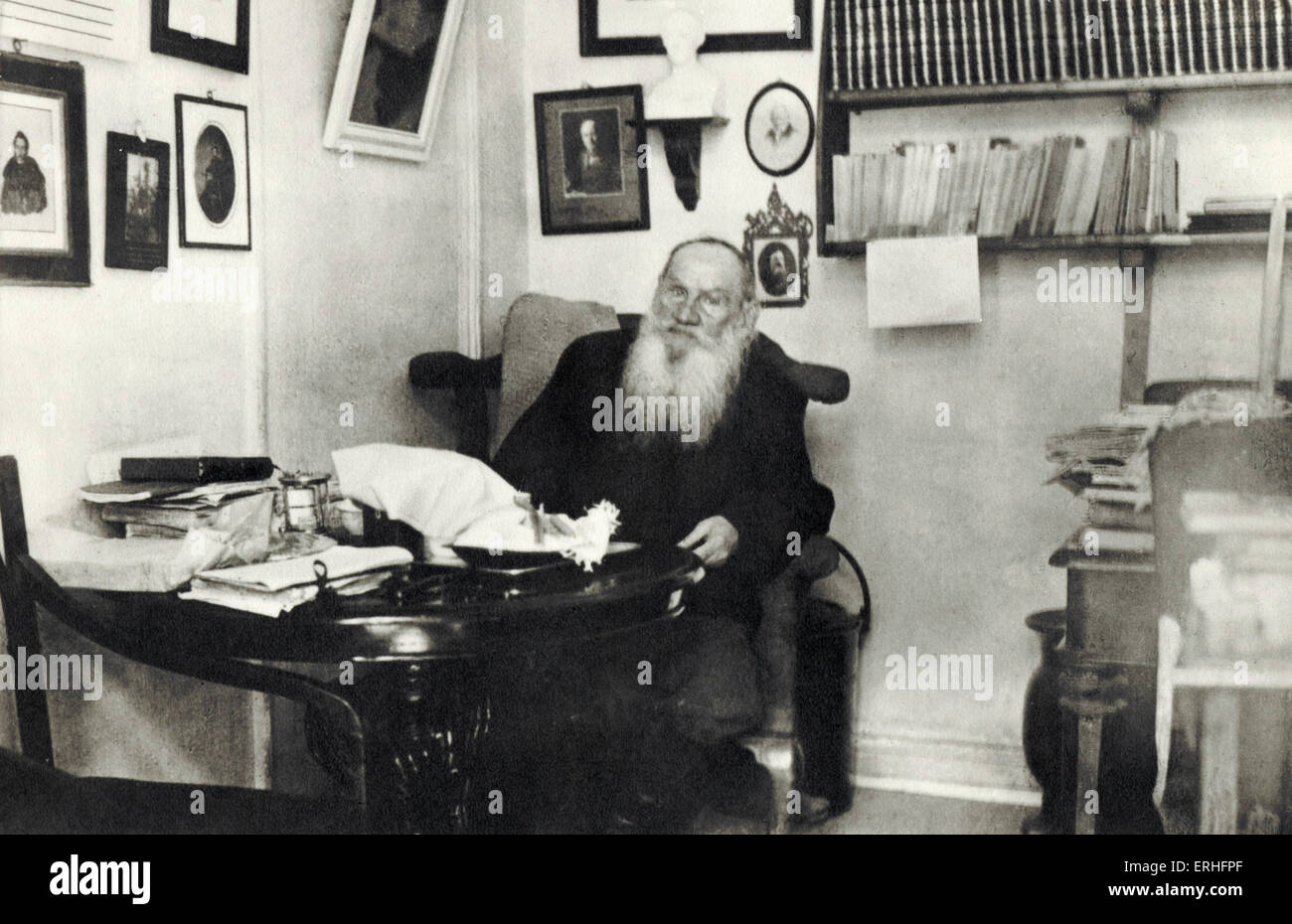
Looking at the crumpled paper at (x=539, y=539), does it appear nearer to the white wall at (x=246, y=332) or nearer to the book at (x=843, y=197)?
the white wall at (x=246, y=332)

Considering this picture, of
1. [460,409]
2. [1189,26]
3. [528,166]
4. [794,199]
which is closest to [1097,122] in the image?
[1189,26]

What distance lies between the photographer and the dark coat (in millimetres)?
2416

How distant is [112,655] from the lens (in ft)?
6.11

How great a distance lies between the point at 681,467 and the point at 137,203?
110 cm

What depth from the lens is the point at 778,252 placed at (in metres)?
2.83

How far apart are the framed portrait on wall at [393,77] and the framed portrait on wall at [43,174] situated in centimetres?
63

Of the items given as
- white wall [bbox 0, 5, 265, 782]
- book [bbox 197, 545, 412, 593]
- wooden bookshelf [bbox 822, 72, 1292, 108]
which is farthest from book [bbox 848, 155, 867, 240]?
book [bbox 197, 545, 412, 593]

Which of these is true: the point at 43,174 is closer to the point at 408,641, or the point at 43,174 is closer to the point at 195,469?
the point at 195,469

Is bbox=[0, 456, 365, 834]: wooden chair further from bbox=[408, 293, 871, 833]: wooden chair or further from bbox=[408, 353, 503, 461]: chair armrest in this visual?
bbox=[408, 353, 503, 461]: chair armrest

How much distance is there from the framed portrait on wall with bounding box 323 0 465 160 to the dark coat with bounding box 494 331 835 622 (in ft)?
1.99

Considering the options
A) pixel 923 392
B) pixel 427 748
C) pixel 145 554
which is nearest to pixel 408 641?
pixel 427 748

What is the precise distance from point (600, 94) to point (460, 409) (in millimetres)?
774

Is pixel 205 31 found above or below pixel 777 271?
above
